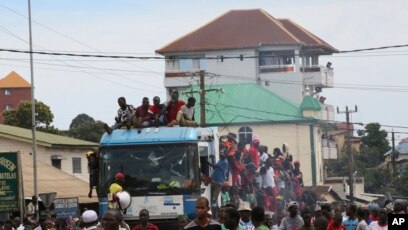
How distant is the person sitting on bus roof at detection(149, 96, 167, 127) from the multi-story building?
2427 inches

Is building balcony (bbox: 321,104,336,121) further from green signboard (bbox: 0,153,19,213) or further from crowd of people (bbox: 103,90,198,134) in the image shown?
crowd of people (bbox: 103,90,198,134)

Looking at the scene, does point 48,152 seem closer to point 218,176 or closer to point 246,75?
point 218,176

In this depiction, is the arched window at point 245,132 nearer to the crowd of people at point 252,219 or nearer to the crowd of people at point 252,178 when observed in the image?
the crowd of people at point 252,178

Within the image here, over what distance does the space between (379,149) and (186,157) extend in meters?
89.1

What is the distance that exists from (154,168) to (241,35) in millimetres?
79873

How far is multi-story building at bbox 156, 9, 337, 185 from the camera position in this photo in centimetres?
9438

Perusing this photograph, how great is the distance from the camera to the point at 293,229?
20.0 m

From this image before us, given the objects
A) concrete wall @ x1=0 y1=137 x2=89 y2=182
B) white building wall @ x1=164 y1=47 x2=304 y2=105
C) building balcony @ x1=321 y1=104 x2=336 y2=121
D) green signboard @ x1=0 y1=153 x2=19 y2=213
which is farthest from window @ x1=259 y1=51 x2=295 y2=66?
green signboard @ x1=0 y1=153 x2=19 y2=213

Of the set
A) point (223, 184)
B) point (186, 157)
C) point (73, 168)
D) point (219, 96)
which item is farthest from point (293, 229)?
point (219, 96)

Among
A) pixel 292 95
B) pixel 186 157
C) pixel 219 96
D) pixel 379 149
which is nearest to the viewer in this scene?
pixel 186 157

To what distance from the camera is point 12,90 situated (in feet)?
560

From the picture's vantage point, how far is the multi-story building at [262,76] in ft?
310

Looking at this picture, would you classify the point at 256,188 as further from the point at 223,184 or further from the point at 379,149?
the point at 379,149

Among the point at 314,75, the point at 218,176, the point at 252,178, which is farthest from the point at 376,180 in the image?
the point at 218,176
